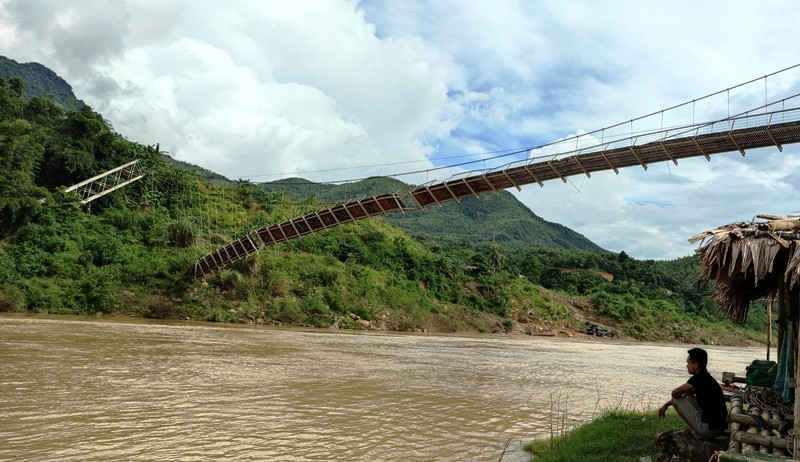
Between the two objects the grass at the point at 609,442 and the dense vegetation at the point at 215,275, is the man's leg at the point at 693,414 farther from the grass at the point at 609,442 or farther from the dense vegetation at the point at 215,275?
the dense vegetation at the point at 215,275

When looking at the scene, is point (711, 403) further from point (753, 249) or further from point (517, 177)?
point (517, 177)

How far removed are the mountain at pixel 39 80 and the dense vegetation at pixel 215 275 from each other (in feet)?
227

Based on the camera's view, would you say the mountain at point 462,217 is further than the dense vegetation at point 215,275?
Yes

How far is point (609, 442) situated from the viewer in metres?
5.71

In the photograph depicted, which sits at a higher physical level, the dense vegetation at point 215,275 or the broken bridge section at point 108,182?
the broken bridge section at point 108,182

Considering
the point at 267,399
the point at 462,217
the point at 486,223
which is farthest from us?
the point at 462,217

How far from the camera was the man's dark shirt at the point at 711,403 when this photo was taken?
5031 millimetres

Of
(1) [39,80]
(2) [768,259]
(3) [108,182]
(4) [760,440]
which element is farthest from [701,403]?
(1) [39,80]

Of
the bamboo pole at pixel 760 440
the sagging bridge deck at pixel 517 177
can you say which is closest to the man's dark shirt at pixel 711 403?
the bamboo pole at pixel 760 440

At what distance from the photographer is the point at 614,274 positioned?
63.7 m

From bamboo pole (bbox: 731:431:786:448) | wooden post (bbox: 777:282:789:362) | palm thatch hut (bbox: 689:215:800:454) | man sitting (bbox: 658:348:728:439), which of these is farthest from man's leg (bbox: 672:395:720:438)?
wooden post (bbox: 777:282:789:362)

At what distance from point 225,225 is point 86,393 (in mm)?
29131

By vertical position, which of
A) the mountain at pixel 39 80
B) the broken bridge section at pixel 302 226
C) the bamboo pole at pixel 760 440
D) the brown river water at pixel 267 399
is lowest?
the brown river water at pixel 267 399

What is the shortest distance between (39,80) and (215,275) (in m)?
104
